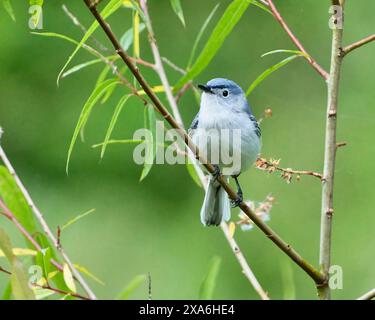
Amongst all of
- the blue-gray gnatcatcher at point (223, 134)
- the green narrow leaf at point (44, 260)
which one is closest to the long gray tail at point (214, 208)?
the blue-gray gnatcatcher at point (223, 134)

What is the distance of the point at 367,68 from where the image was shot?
16.1ft

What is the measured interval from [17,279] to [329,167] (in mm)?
795

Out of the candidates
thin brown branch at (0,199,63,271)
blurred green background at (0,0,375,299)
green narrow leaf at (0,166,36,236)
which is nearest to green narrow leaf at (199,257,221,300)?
thin brown branch at (0,199,63,271)

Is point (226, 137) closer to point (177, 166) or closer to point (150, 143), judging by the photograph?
point (150, 143)

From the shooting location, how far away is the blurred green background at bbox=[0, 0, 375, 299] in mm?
4461

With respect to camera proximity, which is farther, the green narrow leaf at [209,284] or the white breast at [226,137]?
the white breast at [226,137]

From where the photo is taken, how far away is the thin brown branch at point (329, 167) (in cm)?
169

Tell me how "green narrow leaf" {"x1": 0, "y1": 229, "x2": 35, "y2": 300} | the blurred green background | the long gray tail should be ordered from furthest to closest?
the blurred green background, the long gray tail, "green narrow leaf" {"x1": 0, "y1": 229, "x2": 35, "y2": 300}

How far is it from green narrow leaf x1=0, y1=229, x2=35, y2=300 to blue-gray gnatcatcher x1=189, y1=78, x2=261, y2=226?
44.8 inches

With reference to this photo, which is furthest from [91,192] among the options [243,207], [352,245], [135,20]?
[243,207]

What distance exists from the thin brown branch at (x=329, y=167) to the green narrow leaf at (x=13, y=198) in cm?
99

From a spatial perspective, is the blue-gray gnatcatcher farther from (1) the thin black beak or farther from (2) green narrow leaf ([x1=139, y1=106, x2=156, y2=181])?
(2) green narrow leaf ([x1=139, y1=106, x2=156, y2=181])

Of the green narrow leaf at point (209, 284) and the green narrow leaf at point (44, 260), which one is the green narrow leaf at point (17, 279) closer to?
the green narrow leaf at point (44, 260)

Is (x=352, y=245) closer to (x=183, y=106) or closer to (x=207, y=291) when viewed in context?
(x=183, y=106)
